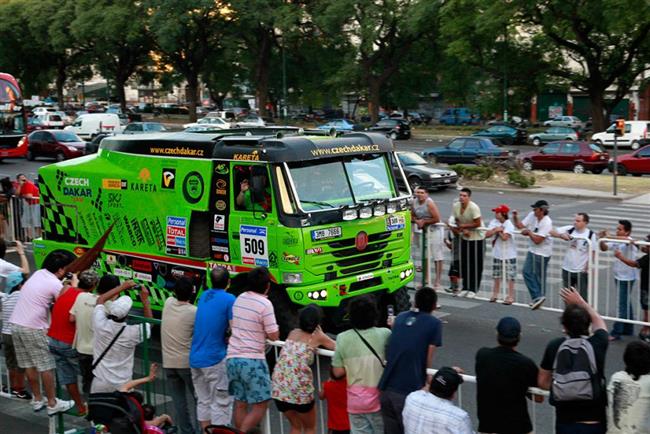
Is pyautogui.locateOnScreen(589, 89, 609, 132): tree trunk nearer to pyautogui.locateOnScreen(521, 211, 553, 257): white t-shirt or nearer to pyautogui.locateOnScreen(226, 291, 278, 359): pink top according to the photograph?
pyautogui.locateOnScreen(521, 211, 553, 257): white t-shirt

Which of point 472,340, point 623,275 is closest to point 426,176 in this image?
point 472,340

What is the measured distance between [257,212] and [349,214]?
1.13 m

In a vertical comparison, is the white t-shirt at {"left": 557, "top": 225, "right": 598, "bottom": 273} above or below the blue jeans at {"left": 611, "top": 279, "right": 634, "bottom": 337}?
above

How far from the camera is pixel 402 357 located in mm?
7012

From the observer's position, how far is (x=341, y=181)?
11734 millimetres

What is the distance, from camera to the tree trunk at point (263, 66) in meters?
67.6

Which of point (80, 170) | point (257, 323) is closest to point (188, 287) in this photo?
point (257, 323)

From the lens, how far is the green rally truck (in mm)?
11180

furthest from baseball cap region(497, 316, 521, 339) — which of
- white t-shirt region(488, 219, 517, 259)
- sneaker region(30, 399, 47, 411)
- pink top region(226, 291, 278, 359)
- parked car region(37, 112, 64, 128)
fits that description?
parked car region(37, 112, 64, 128)

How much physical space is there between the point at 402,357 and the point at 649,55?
50421 mm

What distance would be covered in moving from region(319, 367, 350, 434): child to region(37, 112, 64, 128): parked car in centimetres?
5958

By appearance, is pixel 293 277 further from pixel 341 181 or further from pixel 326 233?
pixel 341 181

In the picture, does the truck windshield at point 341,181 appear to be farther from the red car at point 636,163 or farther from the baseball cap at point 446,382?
the red car at point 636,163

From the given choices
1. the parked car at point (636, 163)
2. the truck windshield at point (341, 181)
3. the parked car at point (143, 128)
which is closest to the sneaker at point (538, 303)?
the truck windshield at point (341, 181)
